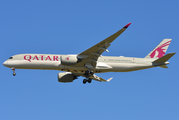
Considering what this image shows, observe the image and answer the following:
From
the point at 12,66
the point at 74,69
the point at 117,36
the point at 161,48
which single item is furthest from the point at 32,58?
the point at 161,48

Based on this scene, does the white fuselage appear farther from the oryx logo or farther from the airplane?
the oryx logo

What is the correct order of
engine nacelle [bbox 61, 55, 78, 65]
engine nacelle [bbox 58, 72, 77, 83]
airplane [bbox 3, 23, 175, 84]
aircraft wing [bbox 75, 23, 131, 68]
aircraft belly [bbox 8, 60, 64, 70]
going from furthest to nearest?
1. engine nacelle [bbox 58, 72, 77, 83]
2. aircraft belly [bbox 8, 60, 64, 70]
3. airplane [bbox 3, 23, 175, 84]
4. engine nacelle [bbox 61, 55, 78, 65]
5. aircraft wing [bbox 75, 23, 131, 68]

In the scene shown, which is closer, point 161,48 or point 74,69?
point 74,69

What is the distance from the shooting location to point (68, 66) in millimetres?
44844

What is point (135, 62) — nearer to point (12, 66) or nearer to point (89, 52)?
point (89, 52)

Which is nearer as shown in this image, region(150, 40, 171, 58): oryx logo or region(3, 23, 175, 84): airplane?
region(3, 23, 175, 84): airplane

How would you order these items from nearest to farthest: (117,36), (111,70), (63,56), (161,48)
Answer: (117,36) < (63,56) < (111,70) < (161,48)

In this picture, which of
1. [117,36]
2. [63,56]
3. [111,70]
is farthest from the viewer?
[111,70]

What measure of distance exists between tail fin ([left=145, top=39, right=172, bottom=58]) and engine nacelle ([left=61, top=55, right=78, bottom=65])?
13575mm

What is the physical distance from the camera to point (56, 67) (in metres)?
44.8

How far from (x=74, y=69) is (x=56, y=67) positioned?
115 inches

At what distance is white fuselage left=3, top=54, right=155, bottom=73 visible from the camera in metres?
44.7

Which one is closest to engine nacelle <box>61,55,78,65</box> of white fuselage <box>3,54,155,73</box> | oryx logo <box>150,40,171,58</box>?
white fuselage <box>3,54,155,73</box>

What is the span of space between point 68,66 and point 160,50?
16693 millimetres
